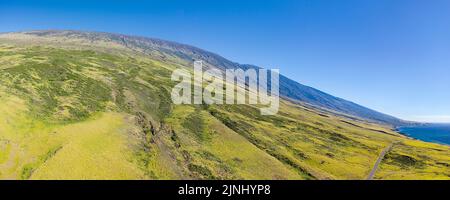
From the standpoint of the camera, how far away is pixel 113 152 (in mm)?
102750

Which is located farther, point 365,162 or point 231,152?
point 365,162

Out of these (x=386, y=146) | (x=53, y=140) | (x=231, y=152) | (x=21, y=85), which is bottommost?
(x=386, y=146)

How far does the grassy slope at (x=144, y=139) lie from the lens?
3767 inches

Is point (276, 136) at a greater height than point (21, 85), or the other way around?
point (21, 85)

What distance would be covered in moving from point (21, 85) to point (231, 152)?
86612 mm

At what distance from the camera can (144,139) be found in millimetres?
120125

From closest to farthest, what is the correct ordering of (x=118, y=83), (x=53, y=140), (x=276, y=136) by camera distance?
(x=53, y=140) → (x=276, y=136) → (x=118, y=83)

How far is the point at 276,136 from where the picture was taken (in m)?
164

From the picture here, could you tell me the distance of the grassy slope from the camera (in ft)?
314

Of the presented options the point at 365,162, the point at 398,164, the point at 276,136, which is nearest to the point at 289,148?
A: the point at 276,136
